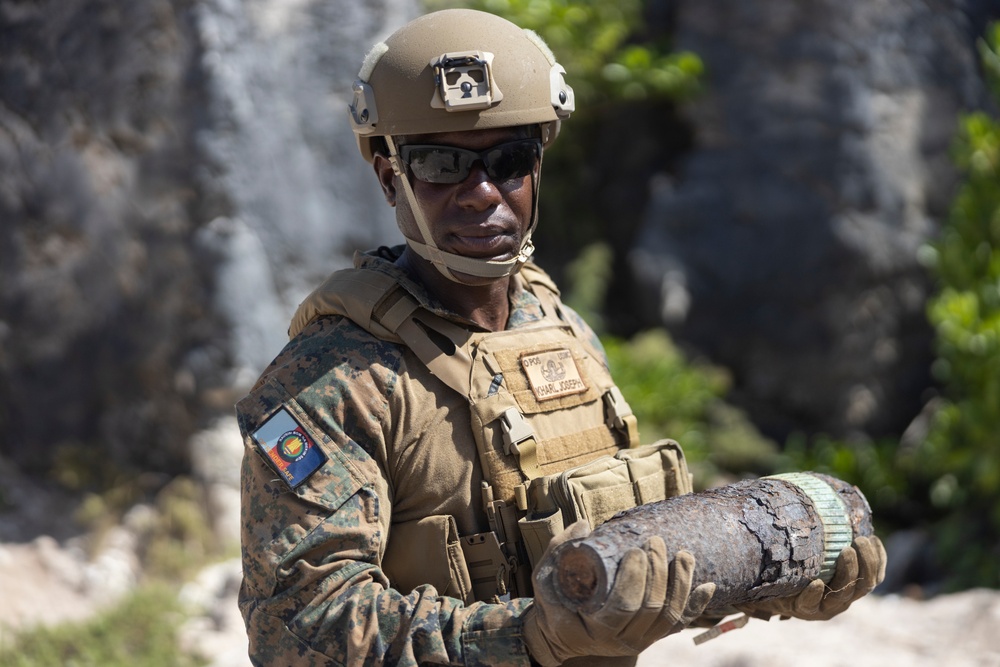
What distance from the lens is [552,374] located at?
2.54m

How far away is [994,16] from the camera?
25.9ft

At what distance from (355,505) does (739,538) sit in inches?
31.1

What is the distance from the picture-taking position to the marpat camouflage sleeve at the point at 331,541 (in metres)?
2.08

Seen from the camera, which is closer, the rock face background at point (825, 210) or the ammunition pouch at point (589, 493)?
the ammunition pouch at point (589, 493)

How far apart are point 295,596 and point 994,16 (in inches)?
299

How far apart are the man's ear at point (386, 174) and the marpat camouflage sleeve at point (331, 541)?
47cm

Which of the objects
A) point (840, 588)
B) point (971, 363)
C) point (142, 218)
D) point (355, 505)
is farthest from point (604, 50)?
point (355, 505)

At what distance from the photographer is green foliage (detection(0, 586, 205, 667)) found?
16.3ft

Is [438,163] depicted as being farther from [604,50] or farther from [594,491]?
[604,50]

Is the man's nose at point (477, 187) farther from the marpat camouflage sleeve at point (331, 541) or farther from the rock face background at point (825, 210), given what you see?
the rock face background at point (825, 210)

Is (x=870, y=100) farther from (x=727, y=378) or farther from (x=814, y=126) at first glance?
(x=727, y=378)

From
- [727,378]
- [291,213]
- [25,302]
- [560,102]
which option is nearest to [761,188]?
[727,378]

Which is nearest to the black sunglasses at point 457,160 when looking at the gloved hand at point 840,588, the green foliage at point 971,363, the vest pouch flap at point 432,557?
the vest pouch flap at point 432,557

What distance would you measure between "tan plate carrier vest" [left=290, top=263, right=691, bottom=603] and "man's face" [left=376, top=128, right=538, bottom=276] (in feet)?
0.57
